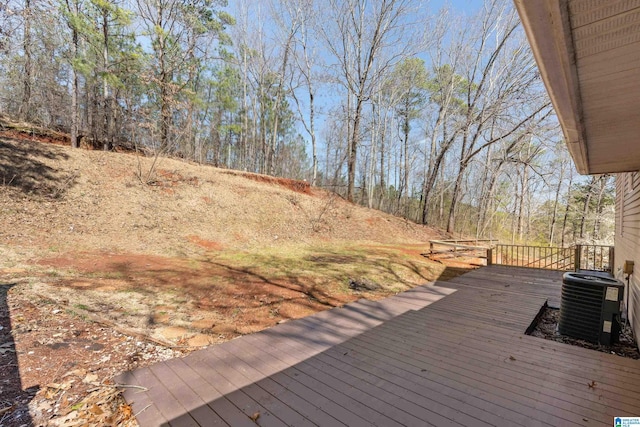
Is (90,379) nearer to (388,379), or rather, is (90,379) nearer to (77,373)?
(77,373)

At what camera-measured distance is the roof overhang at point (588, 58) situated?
1.12 m

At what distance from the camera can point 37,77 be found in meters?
14.3

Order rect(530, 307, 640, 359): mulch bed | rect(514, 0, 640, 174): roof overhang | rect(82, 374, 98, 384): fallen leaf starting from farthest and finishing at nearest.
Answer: rect(530, 307, 640, 359): mulch bed, rect(82, 374, 98, 384): fallen leaf, rect(514, 0, 640, 174): roof overhang

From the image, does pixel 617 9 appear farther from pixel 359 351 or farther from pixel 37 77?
pixel 37 77

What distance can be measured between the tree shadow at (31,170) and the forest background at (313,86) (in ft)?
8.12

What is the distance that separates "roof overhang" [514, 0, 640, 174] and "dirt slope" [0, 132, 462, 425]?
3.45 metres

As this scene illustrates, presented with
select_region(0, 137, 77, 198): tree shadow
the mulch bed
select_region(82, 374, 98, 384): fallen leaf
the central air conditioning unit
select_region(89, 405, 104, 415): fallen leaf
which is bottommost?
select_region(89, 405, 104, 415): fallen leaf

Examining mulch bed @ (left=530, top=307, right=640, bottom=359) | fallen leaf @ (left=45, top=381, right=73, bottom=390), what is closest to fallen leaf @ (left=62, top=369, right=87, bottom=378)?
fallen leaf @ (left=45, top=381, right=73, bottom=390)

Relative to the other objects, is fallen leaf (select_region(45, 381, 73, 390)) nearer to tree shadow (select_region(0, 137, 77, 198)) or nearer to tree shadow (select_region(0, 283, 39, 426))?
tree shadow (select_region(0, 283, 39, 426))

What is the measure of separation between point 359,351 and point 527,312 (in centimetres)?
322

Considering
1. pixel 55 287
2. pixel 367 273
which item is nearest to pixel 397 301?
pixel 367 273

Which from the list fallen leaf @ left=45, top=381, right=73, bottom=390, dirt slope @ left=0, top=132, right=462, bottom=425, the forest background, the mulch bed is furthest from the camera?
the forest background

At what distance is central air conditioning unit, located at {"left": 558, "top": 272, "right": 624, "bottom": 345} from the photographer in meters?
3.52

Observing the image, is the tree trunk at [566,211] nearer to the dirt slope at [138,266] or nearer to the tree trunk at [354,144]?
the dirt slope at [138,266]
